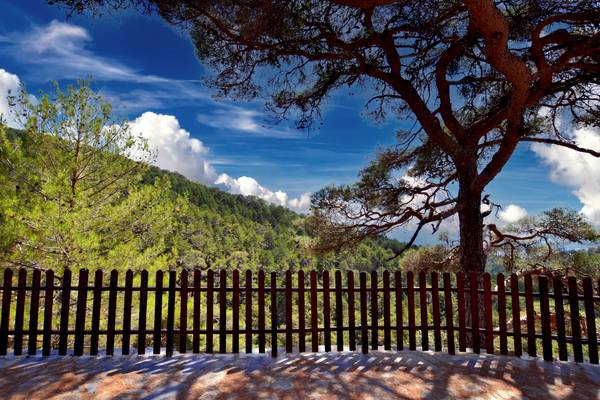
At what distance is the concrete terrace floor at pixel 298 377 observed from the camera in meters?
3.93

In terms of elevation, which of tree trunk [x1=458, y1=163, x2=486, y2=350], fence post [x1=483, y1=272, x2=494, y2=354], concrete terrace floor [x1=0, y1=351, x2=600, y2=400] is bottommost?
concrete terrace floor [x1=0, y1=351, x2=600, y2=400]

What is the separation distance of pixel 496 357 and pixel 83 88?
11140mm

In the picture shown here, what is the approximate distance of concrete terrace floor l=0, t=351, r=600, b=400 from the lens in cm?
393

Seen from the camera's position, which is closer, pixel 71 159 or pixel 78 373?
pixel 78 373

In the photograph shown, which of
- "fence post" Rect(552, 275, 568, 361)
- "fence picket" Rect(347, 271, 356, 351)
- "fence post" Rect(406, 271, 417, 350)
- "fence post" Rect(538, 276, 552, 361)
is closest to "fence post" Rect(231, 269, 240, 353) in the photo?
"fence picket" Rect(347, 271, 356, 351)

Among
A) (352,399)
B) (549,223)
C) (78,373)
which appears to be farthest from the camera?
(549,223)

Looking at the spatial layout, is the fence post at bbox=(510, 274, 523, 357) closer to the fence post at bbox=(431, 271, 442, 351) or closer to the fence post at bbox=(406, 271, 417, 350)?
the fence post at bbox=(431, 271, 442, 351)

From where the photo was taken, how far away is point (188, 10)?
6516mm

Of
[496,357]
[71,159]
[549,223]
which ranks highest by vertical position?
[71,159]

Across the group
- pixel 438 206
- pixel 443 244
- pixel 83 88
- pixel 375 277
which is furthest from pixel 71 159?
pixel 443 244

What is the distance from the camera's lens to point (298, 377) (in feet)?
14.4

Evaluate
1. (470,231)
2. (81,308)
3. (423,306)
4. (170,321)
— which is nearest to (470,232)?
(470,231)

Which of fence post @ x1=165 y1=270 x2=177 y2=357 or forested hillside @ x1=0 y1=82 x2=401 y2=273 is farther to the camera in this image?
forested hillside @ x1=0 y1=82 x2=401 y2=273

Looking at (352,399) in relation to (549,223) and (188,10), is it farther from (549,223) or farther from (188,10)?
(549,223)
